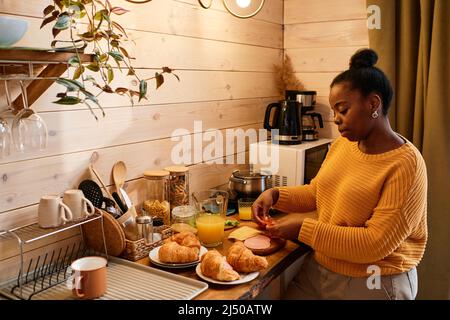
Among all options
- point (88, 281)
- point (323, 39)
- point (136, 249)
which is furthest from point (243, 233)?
point (323, 39)

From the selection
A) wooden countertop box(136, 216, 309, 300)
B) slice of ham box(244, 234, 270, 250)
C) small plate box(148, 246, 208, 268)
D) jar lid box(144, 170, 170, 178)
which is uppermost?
jar lid box(144, 170, 170, 178)

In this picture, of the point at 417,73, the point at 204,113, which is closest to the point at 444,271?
the point at 417,73

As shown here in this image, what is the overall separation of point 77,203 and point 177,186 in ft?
1.83

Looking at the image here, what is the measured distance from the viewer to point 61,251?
1629mm

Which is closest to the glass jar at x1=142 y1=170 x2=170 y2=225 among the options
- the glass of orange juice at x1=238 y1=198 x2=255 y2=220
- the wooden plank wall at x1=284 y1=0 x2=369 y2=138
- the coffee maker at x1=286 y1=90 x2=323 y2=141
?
the glass of orange juice at x1=238 y1=198 x2=255 y2=220

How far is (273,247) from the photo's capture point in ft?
5.52

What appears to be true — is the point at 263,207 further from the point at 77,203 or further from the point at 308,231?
the point at 77,203

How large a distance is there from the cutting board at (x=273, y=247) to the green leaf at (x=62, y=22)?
966mm

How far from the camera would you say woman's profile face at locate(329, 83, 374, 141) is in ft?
5.03

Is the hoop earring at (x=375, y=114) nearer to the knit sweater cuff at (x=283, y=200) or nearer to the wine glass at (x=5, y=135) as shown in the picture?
the knit sweater cuff at (x=283, y=200)

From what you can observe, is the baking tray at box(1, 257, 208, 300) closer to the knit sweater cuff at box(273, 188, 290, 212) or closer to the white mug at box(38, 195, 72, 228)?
the white mug at box(38, 195, 72, 228)

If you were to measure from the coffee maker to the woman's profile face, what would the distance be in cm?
98

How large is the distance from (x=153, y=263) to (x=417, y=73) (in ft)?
5.27

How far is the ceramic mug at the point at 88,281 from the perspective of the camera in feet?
4.34
